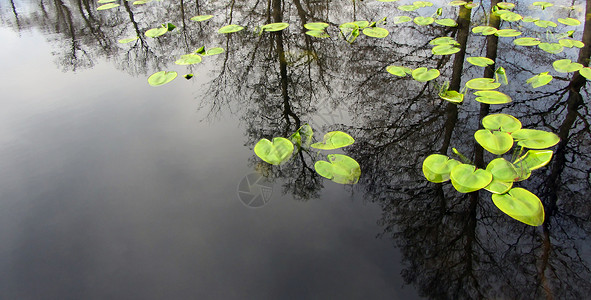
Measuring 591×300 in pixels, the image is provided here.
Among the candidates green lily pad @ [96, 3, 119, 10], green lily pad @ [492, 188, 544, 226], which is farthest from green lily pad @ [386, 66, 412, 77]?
green lily pad @ [96, 3, 119, 10]

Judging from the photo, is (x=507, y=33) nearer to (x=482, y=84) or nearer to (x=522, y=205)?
(x=482, y=84)

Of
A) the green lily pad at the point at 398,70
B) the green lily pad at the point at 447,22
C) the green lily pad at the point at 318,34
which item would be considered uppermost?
the green lily pad at the point at 447,22

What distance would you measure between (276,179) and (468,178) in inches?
44.3

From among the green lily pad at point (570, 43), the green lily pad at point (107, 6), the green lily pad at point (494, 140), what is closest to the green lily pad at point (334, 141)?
the green lily pad at point (494, 140)

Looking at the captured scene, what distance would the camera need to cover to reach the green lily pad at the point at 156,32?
4.16m

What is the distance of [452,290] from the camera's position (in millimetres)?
1456

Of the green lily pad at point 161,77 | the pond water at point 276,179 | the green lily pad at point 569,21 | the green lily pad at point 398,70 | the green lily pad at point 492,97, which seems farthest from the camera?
the green lily pad at point 569,21

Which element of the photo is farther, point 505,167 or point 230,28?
point 230,28

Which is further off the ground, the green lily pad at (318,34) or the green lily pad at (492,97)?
the green lily pad at (318,34)

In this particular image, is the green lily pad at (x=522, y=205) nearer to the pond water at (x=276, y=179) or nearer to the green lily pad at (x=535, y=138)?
the pond water at (x=276, y=179)

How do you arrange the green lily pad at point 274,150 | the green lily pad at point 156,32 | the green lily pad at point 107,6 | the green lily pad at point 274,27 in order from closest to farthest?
1. the green lily pad at point 274,150
2. the green lily pad at point 274,27
3. the green lily pad at point 156,32
4. the green lily pad at point 107,6

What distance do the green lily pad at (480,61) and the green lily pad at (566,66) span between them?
1.64ft

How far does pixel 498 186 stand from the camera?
71.0 inches

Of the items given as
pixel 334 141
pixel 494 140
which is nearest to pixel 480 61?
pixel 494 140
